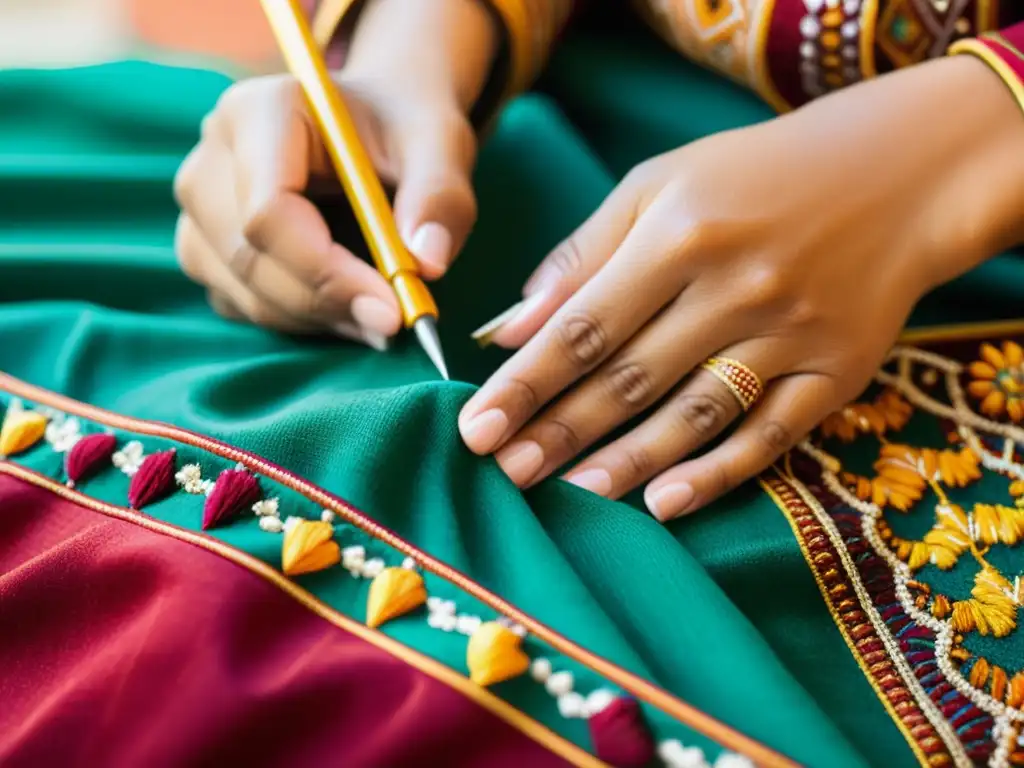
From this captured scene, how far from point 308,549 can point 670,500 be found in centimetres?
18

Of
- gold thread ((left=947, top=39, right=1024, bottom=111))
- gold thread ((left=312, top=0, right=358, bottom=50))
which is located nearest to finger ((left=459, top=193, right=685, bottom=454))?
gold thread ((left=947, top=39, right=1024, bottom=111))

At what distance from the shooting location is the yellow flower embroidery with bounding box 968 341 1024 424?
50cm

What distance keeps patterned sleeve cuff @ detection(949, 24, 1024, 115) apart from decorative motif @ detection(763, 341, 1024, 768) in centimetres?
15

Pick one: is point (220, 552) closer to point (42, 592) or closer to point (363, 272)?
point (42, 592)

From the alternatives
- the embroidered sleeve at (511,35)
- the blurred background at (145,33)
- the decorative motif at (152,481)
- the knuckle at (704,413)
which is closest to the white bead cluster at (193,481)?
the decorative motif at (152,481)

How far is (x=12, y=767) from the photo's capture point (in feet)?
1.00

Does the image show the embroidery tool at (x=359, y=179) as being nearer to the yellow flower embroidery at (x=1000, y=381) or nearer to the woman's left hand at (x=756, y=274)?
the woman's left hand at (x=756, y=274)

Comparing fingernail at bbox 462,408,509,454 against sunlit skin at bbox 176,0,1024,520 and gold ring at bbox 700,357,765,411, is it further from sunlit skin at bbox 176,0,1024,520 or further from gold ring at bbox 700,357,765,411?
gold ring at bbox 700,357,765,411

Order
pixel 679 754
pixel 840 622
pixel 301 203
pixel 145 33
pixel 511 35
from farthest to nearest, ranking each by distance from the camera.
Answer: pixel 145 33
pixel 511 35
pixel 301 203
pixel 840 622
pixel 679 754

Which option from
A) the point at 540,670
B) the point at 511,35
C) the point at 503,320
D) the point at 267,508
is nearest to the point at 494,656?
the point at 540,670

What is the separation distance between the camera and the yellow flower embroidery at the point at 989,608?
0.40m

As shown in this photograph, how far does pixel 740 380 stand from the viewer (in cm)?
48

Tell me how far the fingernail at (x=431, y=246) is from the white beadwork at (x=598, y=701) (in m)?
0.26

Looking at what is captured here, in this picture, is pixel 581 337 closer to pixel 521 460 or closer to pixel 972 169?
pixel 521 460
